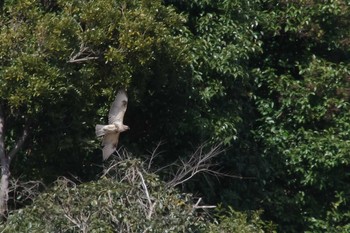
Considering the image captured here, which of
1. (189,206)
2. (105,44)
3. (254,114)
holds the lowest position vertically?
(254,114)

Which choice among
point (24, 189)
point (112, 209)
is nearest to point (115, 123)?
point (24, 189)

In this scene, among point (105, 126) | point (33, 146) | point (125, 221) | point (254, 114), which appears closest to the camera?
point (125, 221)

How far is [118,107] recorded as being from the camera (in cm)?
923

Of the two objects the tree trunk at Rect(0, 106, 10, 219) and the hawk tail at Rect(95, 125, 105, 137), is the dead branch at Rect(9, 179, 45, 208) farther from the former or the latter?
the hawk tail at Rect(95, 125, 105, 137)

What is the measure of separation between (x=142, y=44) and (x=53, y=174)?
1894mm

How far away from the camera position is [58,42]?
28.2ft

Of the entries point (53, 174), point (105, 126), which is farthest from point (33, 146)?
point (105, 126)

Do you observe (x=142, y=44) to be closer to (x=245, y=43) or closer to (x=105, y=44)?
(x=105, y=44)

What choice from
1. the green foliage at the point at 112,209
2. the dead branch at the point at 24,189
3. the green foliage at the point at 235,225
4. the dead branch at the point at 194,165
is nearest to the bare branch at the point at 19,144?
the dead branch at the point at 24,189

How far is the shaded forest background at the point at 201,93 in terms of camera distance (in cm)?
884

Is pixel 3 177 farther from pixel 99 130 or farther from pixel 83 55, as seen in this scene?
pixel 83 55

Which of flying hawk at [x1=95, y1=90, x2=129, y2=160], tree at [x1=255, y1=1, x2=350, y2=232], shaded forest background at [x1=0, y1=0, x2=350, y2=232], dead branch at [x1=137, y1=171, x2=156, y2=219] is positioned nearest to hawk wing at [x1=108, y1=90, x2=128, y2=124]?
flying hawk at [x1=95, y1=90, x2=129, y2=160]

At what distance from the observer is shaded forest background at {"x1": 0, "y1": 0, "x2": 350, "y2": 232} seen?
8.84 meters

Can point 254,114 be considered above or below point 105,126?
below
